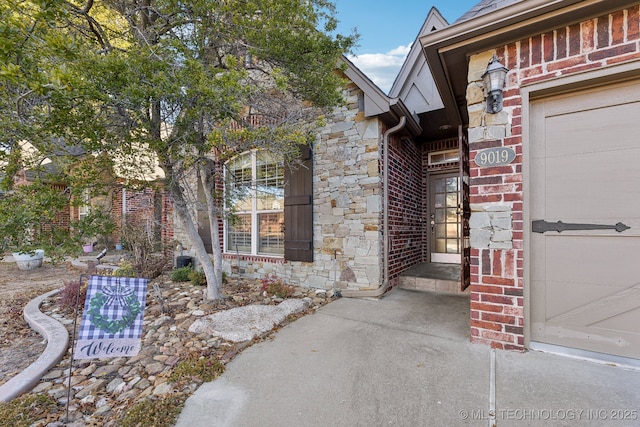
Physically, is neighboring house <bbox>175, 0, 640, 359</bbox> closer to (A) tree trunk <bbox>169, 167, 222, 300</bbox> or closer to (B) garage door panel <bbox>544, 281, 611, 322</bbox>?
(B) garage door panel <bbox>544, 281, 611, 322</bbox>

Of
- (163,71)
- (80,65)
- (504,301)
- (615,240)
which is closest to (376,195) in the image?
(504,301)

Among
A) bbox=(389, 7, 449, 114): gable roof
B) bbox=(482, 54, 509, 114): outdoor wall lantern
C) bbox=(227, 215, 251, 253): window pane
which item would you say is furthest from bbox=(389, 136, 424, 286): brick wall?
bbox=(227, 215, 251, 253): window pane

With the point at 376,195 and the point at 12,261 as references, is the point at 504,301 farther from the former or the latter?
the point at 12,261

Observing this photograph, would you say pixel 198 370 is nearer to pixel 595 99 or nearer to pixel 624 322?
pixel 624 322

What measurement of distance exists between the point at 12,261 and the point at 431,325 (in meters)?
11.6

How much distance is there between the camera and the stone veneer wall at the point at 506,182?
2182mm

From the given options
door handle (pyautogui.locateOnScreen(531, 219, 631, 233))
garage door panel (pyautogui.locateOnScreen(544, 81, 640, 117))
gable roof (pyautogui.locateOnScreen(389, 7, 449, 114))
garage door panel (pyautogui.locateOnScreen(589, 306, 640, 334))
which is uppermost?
gable roof (pyautogui.locateOnScreen(389, 7, 449, 114))

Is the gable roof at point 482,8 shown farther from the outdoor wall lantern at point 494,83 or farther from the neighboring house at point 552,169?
the outdoor wall lantern at point 494,83

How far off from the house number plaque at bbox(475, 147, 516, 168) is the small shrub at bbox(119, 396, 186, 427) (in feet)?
9.68

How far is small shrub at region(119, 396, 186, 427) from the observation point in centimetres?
172

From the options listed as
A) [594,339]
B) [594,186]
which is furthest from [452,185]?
[594,339]

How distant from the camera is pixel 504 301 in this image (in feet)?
7.79

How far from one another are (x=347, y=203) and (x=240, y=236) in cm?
265

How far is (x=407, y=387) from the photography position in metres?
2.00
